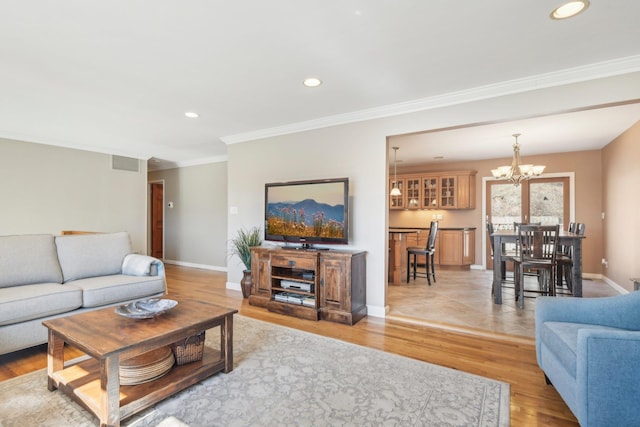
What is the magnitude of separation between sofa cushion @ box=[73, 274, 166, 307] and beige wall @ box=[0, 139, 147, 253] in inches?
120

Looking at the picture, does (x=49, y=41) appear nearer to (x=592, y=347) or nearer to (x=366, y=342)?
(x=366, y=342)

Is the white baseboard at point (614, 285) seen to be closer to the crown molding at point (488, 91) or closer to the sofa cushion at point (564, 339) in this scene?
the crown molding at point (488, 91)

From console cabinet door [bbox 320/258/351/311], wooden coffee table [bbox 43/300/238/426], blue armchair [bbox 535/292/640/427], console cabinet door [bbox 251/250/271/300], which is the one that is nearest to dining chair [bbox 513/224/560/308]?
console cabinet door [bbox 320/258/351/311]

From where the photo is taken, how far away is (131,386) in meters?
1.83

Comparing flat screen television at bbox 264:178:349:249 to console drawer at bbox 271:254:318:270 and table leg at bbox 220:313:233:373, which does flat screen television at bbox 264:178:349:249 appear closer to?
console drawer at bbox 271:254:318:270

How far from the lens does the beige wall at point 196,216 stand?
21.5ft

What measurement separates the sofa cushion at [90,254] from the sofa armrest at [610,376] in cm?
393

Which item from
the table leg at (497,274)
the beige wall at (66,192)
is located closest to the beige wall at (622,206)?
the table leg at (497,274)

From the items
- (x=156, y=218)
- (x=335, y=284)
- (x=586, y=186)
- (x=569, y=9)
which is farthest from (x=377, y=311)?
(x=156, y=218)

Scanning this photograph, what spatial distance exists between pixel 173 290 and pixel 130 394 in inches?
126

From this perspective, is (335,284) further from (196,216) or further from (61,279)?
(196,216)

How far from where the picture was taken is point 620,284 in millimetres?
4672

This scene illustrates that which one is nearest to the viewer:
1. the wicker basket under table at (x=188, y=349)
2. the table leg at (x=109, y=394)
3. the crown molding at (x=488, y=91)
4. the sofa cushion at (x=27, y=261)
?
the table leg at (x=109, y=394)

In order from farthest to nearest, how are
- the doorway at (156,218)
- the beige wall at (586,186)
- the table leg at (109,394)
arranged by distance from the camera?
the doorway at (156,218) < the beige wall at (586,186) < the table leg at (109,394)
